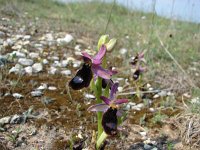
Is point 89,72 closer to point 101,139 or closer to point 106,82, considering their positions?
point 106,82

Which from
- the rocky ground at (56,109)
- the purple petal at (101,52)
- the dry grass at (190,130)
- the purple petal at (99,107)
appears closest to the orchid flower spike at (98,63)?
the purple petal at (101,52)

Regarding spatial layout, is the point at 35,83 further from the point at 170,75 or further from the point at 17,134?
the point at 170,75

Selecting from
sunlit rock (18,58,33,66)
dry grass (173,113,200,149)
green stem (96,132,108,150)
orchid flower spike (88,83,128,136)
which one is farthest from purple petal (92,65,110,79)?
sunlit rock (18,58,33,66)

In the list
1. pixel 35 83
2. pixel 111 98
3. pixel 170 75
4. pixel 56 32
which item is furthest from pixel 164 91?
pixel 56 32

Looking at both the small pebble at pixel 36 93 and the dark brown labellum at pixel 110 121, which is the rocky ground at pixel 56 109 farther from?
the dark brown labellum at pixel 110 121

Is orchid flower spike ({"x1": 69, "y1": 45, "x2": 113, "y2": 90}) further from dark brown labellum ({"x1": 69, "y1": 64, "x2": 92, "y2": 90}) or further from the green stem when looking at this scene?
the green stem

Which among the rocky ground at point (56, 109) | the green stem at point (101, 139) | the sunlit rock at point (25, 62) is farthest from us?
the sunlit rock at point (25, 62)

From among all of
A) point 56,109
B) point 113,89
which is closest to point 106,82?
point 113,89
